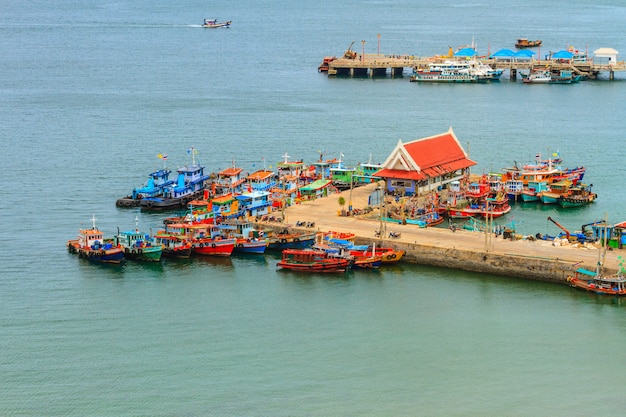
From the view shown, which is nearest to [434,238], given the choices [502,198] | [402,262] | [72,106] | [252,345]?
[402,262]

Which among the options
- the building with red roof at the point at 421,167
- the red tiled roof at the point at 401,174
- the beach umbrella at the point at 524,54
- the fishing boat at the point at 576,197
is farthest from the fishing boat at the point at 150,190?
the beach umbrella at the point at 524,54

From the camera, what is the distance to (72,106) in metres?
128

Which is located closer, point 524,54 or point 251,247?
point 251,247

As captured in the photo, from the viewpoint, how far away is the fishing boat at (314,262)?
66.0 metres

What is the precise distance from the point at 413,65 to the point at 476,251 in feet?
300

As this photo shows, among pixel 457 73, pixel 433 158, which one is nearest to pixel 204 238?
pixel 433 158

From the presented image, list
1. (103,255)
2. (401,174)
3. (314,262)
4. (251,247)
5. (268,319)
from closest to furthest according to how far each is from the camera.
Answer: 1. (268,319)
2. (314,262)
3. (103,255)
4. (251,247)
5. (401,174)

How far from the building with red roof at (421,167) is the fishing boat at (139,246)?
17.0m

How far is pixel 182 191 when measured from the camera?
82.2 meters

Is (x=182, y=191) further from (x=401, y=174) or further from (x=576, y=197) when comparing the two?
(x=576, y=197)

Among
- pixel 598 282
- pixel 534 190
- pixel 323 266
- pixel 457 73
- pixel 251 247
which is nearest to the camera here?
pixel 598 282

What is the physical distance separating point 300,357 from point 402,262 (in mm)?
14814

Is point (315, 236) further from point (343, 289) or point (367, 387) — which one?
point (367, 387)

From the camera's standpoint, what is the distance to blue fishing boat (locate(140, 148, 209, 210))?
3182 inches
